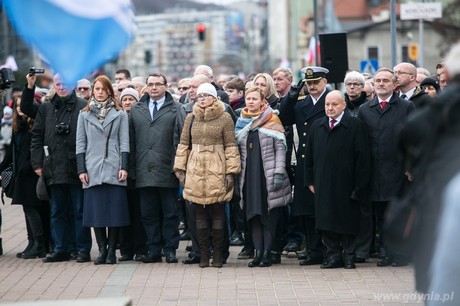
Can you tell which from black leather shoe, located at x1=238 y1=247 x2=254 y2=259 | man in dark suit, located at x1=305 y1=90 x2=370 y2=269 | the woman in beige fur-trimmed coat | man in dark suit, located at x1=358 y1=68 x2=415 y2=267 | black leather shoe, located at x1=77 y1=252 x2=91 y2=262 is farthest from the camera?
black leather shoe, located at x1=238 y1=247 x2=254 y2=259

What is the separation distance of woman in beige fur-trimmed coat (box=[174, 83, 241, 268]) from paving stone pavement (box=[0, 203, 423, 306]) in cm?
47

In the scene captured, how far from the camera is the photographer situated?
13.8m

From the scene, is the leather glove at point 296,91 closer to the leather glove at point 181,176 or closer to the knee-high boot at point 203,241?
the leather glove at point 181,176

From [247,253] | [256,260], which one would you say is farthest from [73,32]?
[247,253]

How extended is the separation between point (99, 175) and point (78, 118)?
71 cm

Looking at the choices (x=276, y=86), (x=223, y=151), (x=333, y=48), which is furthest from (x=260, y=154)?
(x=333, y=48)

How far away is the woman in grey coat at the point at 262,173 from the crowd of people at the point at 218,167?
0.01 metres

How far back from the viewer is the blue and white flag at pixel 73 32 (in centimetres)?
662

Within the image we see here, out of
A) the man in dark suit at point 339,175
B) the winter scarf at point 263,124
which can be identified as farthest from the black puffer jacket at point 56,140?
the man in dark suit at point 339,175

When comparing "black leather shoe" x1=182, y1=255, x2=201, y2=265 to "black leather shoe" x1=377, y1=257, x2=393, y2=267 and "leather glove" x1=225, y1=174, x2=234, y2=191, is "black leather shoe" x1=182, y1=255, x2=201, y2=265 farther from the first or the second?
"black leather shoe" x1=377, y1=257, x2=393, y2=267

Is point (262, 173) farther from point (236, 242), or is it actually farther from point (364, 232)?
point (236, 242)

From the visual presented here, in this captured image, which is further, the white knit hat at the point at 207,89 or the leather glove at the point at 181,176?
the leather glove at the point at 181,176

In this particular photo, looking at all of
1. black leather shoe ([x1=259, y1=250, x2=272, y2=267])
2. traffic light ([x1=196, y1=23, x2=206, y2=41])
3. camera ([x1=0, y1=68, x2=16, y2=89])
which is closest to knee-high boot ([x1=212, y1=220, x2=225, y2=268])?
black leather shoe ([x1=259, y1=250, x2=272, y2=267])

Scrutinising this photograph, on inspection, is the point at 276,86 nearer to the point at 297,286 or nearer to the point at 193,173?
the point at 193,173
